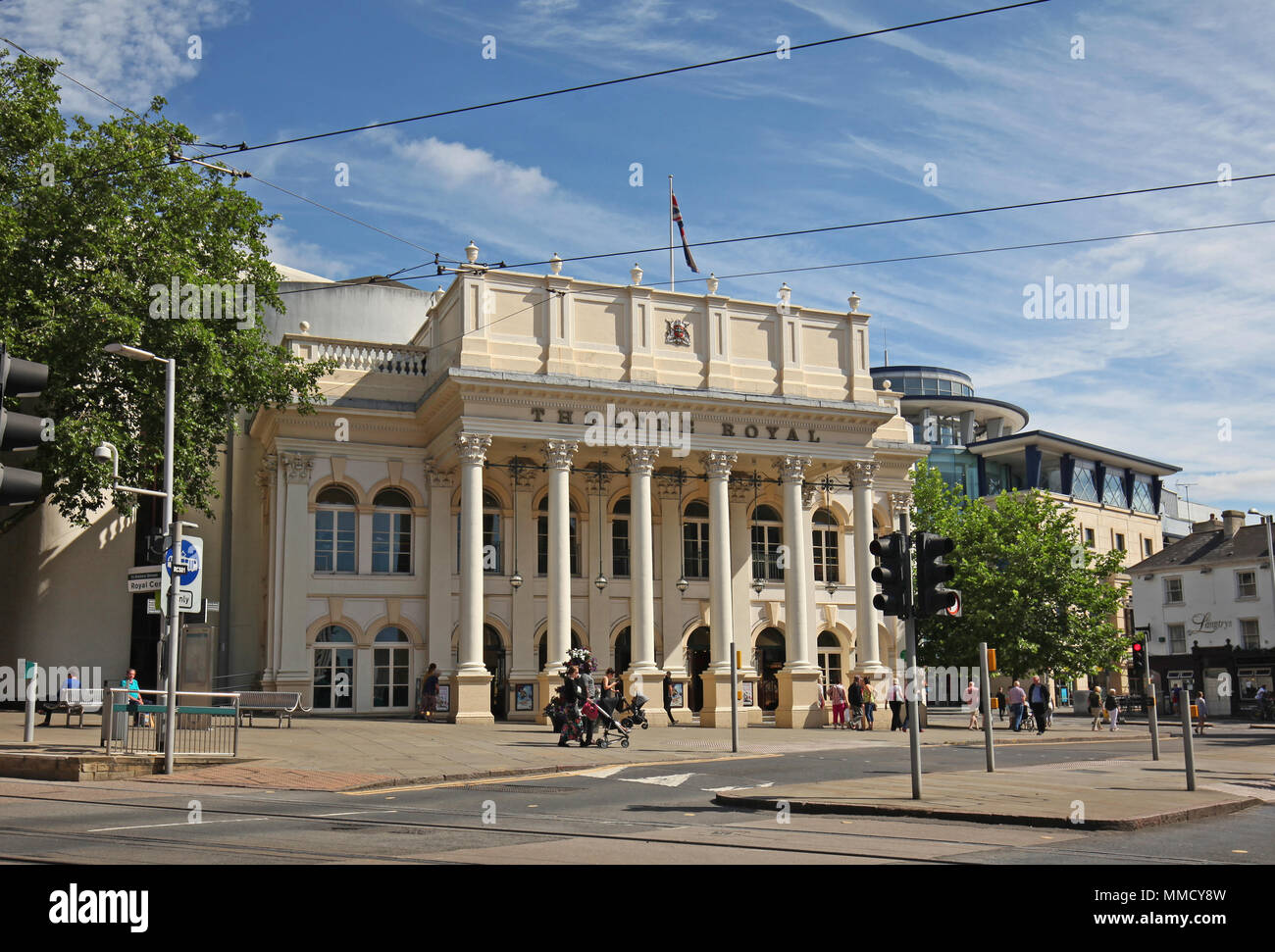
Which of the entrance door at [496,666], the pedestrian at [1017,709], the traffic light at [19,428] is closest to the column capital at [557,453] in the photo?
the entrance door at [496,666]

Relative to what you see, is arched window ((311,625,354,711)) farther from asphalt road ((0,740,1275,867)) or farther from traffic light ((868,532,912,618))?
traffic light ((868,532,912,618))

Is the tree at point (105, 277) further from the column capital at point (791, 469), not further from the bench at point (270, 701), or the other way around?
the column capital at point (791, 469)

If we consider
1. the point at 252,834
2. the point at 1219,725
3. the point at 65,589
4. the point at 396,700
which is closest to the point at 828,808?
the point at 252,834

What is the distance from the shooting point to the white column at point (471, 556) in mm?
33938

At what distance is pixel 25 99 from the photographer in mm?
29141

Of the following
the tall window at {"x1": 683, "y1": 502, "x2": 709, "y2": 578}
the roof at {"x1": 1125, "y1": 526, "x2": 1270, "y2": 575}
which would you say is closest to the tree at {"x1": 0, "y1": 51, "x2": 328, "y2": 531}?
the tall window at {"x1": 683, "y1": 502, "x2": 709, "y2": 578}

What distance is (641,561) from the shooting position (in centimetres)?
3597

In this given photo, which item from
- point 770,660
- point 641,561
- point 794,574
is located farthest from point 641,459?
point 770,660

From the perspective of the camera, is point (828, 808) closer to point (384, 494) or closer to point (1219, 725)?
point (384, 494)

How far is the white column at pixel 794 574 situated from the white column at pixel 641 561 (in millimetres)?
4548

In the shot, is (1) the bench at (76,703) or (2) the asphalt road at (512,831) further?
(1) the bench at (76,703)

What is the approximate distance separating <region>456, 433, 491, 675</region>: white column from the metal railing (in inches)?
492

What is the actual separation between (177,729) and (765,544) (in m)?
25.4
